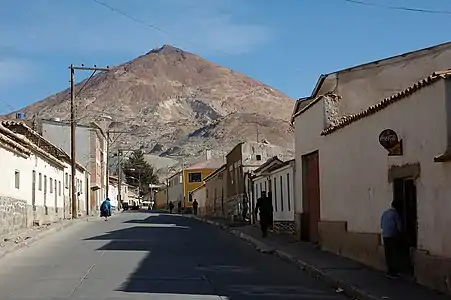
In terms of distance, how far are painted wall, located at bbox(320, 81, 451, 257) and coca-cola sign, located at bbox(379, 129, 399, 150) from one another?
0.43ft

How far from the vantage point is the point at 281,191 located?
103ft

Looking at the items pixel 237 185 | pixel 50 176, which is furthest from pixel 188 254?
pixel 237 185

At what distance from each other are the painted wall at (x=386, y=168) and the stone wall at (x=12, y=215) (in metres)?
12.4

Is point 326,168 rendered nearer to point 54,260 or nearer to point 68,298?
point 54,260

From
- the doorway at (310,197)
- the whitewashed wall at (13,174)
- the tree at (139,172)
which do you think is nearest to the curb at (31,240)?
the whitewashed wall at (13,174)

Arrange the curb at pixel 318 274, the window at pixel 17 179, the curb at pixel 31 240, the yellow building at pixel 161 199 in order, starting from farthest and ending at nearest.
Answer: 1. the yellow building at pixel 161 199
2. the window at pixel 17 179
3. the curb at pixel 31 240
4. the curb at pixel 318 274

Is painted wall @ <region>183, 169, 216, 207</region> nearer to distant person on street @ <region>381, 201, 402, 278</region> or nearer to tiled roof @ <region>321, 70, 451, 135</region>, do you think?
tiled roof @ <region>321, 70, 451, 135</region>

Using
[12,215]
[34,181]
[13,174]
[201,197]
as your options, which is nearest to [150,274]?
[12,215]

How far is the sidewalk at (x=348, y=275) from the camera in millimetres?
12312

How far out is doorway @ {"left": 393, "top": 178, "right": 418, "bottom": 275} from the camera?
14.1 metres

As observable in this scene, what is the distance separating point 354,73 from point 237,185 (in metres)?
28.5

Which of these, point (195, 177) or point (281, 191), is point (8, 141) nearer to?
point (281, 191)

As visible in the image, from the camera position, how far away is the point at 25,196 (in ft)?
112

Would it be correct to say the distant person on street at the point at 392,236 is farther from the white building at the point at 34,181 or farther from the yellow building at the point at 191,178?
the yellow building at the point at 191,178
